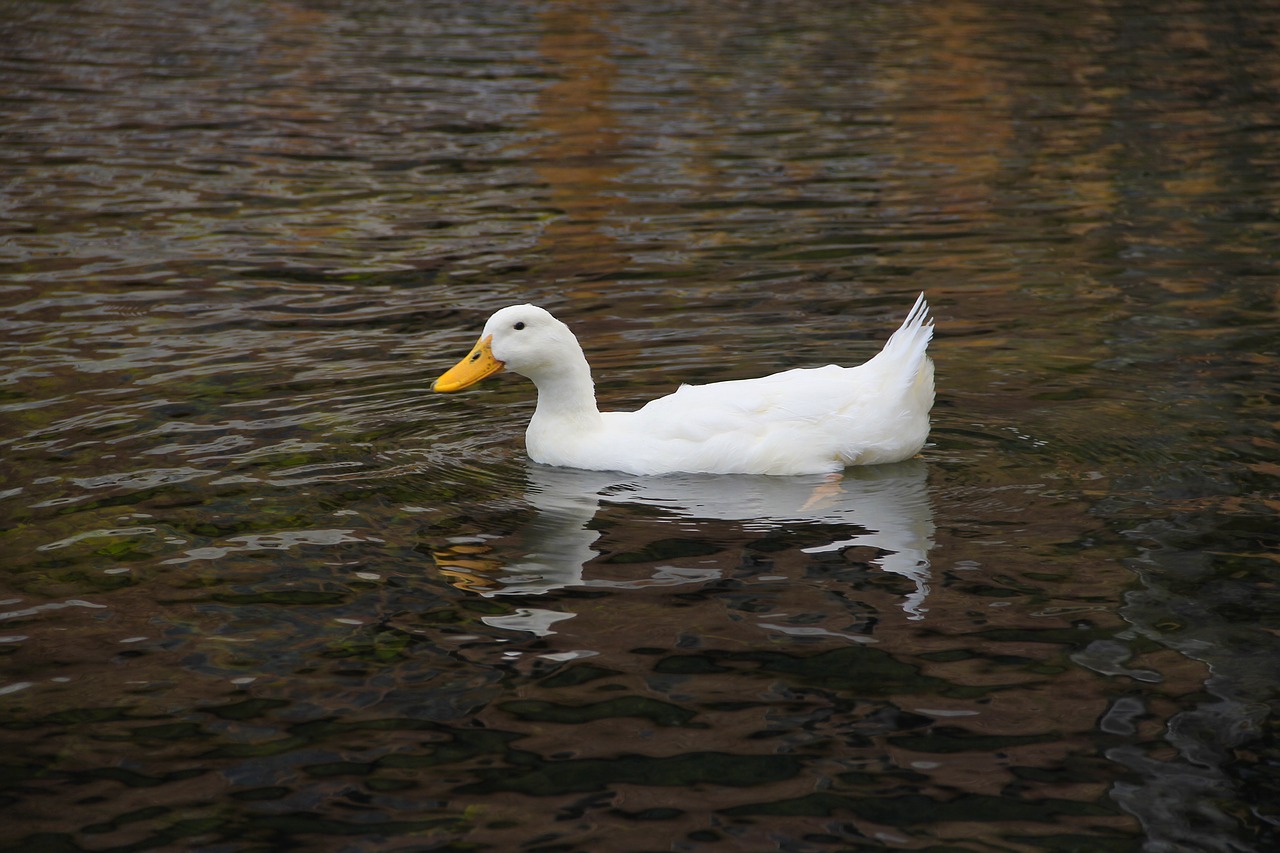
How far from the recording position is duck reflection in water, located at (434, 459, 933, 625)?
5996mm

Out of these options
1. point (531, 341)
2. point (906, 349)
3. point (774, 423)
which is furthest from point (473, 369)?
point (906, 349)

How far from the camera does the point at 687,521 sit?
21.7ft

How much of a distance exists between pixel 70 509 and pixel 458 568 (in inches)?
76.0

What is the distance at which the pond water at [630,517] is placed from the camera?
4.51 meters

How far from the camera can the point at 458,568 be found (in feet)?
20.1

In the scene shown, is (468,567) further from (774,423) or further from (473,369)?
(774,423)

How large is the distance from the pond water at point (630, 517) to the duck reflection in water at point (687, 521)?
0.10ft

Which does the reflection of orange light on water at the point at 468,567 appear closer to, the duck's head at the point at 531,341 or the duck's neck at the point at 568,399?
the duck's neck at the point at 568,399

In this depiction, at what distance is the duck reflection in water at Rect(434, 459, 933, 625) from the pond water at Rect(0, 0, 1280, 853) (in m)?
0.03

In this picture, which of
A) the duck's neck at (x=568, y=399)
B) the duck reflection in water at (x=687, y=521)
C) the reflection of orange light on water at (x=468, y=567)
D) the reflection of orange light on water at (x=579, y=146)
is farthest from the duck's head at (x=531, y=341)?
the reflection of orange light on water at (x=579, y=146)

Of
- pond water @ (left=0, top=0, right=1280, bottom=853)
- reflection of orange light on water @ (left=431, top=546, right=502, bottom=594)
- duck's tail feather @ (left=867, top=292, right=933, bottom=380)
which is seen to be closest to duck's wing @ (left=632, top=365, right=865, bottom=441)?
duck's tail feather @ (left=867, top=292, right=933, bottom=380)

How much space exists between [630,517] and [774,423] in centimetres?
95

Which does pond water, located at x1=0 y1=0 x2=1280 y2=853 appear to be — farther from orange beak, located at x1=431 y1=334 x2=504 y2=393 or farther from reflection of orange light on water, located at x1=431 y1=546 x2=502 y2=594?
orange beak, located at x1=431 y1=334 x2=504 y2=393

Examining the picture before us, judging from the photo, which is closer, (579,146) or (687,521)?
(687,521)
